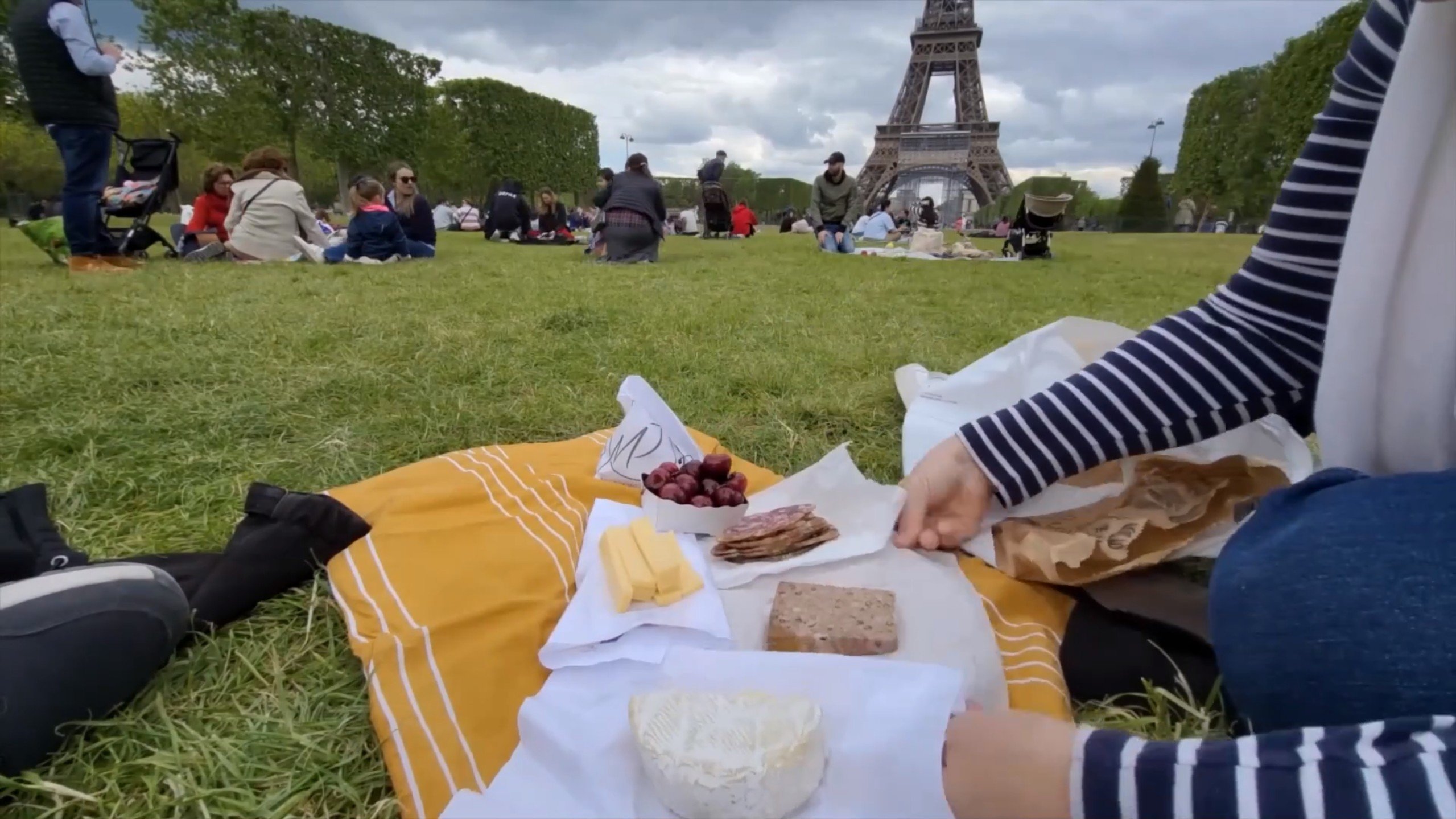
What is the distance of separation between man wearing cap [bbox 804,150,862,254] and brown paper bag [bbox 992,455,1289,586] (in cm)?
926

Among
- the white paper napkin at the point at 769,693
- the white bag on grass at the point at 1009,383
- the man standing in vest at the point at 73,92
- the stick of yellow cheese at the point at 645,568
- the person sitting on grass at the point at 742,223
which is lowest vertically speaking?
the white paper napkin at the point at 769,693

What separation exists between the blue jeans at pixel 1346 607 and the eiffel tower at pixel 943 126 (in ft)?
96.0

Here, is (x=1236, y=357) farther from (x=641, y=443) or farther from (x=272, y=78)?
(x=272, y=78)

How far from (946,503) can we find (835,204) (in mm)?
10276

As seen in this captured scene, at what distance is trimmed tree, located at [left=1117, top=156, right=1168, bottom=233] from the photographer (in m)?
30.9

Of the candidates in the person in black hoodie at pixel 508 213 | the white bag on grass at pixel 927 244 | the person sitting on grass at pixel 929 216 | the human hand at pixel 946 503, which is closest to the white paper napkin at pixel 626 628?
the human hand at pixel 946 503

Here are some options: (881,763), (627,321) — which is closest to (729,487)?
(881,763)

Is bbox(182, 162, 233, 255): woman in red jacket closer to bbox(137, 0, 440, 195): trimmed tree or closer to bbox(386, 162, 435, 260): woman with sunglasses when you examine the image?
bbox(386, 162, 435, 260): woman with sunglasses

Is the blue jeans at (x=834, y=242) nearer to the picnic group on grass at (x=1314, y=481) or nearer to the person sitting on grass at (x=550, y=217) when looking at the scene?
the person sitting on grass at (x=550, y=217)

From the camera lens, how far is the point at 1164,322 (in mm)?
1374

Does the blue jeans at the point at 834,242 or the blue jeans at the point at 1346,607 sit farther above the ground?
the blue jeans at the point at 834,242

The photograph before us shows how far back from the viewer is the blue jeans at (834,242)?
422 inches

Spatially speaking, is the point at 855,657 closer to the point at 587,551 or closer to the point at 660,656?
the point at 660,656

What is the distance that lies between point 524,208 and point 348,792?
13.0m
